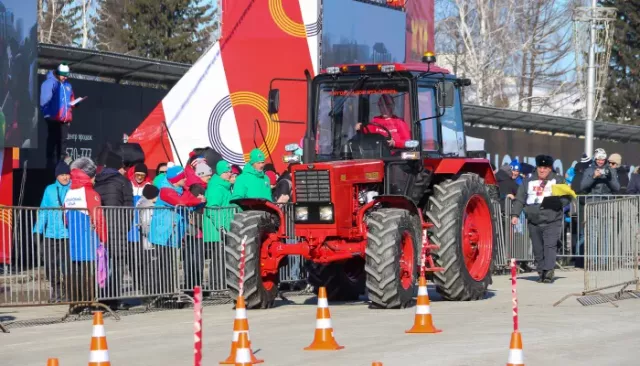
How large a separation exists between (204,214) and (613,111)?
4894cm

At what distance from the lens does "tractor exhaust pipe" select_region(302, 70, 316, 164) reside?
52.0 ft

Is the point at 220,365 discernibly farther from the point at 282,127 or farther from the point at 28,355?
the point at 282,127

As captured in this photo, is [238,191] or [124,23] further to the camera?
[124,23]

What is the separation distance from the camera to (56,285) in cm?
1459

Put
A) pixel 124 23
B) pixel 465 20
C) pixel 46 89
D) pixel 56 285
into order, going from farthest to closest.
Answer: pixel 465 20, pixel 124 23, pixel 46 89, pixel 56 285

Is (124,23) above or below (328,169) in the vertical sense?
above

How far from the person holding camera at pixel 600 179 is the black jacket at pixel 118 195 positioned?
9663 mm

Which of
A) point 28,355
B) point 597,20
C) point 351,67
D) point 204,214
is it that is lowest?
point 28,355

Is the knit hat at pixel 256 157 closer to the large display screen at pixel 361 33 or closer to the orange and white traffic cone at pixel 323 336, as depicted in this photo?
the large display screen at pixel 361 33

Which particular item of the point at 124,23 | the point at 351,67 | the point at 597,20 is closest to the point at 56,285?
the point at 351,67

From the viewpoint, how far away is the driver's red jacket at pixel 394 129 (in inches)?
618

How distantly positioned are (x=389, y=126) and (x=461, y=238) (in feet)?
5.22

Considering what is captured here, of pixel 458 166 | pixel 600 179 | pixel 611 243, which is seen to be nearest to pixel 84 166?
pixel 458 166

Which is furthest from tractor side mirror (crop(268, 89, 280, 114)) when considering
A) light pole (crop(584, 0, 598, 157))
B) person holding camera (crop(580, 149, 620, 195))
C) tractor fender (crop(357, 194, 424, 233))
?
light pole (crop(584, 0, 598, 157))
